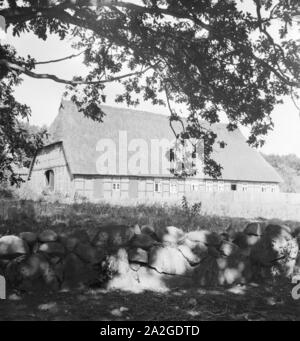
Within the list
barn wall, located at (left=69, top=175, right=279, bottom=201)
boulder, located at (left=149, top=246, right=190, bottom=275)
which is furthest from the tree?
barn wall, located at (left=69, top=175, right=279, bottom=201)

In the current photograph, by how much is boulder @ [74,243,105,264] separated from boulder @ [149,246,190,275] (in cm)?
89

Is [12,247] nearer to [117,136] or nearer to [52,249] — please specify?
[52,249]

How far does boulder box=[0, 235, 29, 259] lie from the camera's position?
591cm

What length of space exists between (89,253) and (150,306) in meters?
1.31

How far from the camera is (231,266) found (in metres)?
7.23

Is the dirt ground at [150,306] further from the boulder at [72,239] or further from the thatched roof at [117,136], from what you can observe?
the thatched roof at [117,136]

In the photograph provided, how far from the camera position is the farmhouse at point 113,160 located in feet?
102

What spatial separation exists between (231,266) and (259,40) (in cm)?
460

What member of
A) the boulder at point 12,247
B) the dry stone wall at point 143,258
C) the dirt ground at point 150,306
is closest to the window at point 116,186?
the dry stone wall at point 143,258

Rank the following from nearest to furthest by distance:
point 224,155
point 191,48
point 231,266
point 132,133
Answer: point 231,266 < point 191,48 < point 132,133 < point 224,155

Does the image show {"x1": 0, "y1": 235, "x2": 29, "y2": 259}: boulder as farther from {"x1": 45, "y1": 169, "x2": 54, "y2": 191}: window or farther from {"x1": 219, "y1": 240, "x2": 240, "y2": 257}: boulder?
{"x1": 45, "y1": 169, "x2": 54, "y2": 191}: window

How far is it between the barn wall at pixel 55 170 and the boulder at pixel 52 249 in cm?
2362
